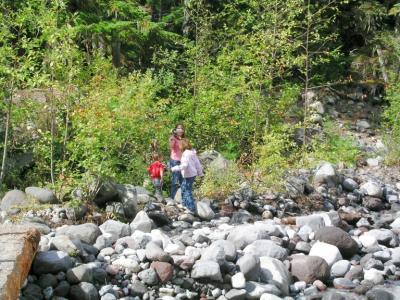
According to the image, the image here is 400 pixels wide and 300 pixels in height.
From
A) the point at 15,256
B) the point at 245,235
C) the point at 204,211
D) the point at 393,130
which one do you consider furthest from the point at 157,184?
the point at 393,130

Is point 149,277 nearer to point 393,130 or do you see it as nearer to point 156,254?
point 156,254

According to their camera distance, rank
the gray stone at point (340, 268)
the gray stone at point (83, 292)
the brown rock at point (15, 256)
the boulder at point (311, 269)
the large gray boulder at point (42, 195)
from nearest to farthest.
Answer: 1. the brown rock at point (15, 256)
2. the gray stone at point (83, 292)
3. the boulder at point (311, 269)
4. the gray stone at point (340, 268)
5. the large gray boulder at point (42, 195)

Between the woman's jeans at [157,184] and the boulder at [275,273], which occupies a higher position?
the woman's jeans at [157,184]

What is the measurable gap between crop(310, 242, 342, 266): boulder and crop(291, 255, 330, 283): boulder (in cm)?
30

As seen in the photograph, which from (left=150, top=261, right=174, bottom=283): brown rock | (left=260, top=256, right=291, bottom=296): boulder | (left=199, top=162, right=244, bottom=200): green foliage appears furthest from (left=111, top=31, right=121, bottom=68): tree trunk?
(left=150, top=261, right=174, bottom=283): brown rock

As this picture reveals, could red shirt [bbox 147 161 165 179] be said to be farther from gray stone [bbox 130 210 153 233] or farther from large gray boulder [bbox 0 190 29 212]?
large gray boulder [bbox 0 190 29 212]

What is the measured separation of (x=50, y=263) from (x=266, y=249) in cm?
275

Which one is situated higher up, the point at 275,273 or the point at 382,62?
the point at 382,62

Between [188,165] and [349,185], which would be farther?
[349,185]

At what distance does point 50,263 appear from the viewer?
19.9 feet

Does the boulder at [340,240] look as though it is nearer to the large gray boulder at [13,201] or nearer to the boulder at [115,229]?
the boulder at [115,229]

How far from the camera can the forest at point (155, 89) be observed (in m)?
8.84

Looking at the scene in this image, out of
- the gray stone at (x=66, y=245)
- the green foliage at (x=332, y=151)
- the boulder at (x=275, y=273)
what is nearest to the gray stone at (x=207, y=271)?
the boulder at (x=275, y=273)

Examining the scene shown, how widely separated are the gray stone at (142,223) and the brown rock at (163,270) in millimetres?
1377
